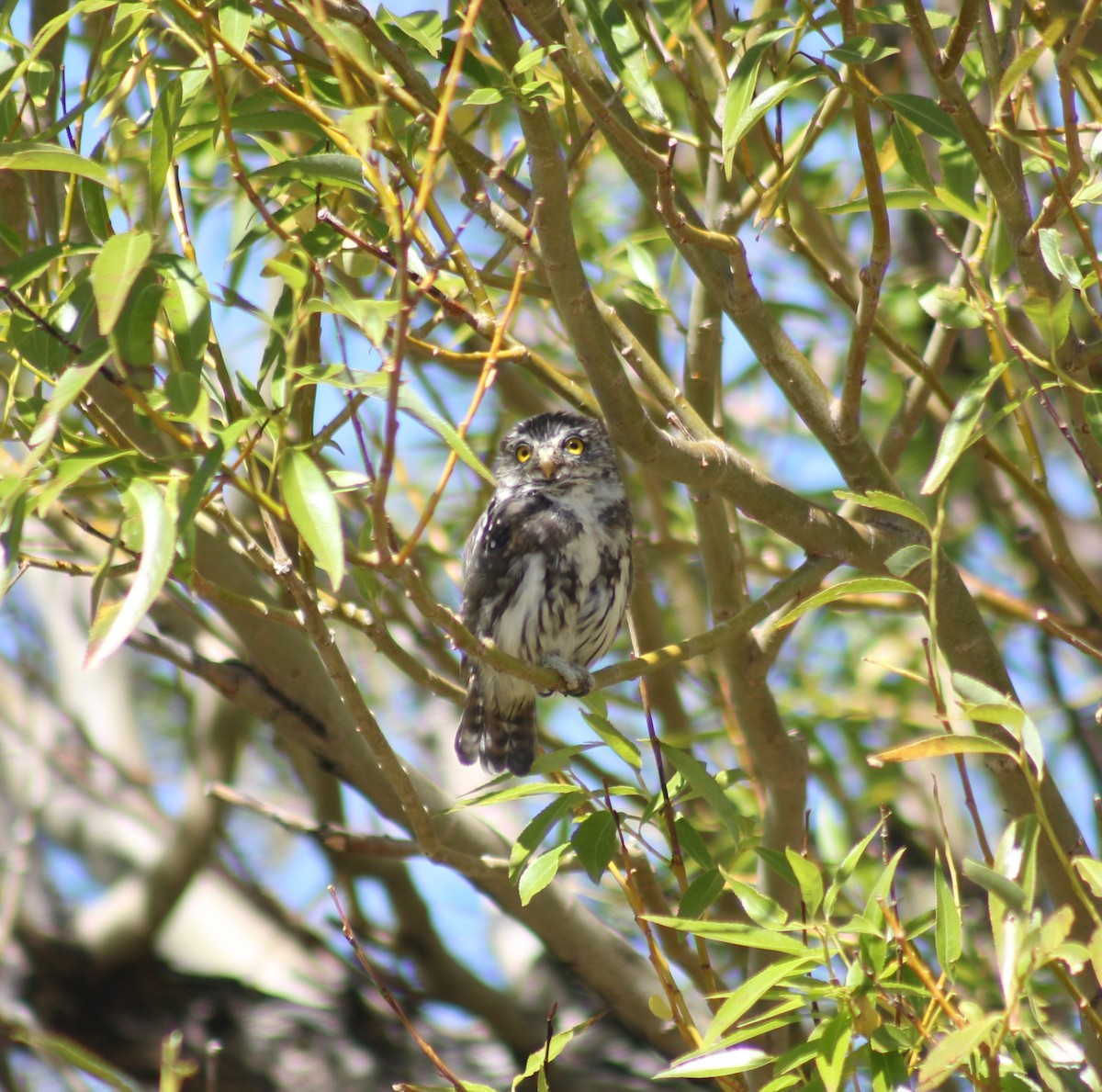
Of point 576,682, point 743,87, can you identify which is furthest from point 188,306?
point 576,682

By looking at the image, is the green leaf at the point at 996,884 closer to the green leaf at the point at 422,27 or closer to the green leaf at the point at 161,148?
the green leaf at the point at 161,148

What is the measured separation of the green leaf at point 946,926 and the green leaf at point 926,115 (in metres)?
1.37

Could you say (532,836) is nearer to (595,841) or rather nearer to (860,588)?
(595,841)

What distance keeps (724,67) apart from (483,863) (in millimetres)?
2010

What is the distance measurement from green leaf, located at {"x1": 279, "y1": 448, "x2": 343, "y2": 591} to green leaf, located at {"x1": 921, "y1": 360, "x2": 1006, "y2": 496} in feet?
3.92

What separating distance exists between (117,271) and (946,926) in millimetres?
1672

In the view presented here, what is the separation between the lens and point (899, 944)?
2314 millimetres

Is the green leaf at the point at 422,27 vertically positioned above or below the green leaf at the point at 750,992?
above

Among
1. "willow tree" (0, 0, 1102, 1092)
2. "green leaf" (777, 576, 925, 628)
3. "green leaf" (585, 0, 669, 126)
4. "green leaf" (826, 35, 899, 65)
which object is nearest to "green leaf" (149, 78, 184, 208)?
"willow tree" (0, 0, 1102, 1092)

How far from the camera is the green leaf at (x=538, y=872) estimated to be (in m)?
2.66

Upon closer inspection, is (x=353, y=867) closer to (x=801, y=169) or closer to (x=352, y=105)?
(x=801, y=169)

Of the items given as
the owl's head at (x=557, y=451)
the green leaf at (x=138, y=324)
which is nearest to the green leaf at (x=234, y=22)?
the green leaf at (x=138, y=324)

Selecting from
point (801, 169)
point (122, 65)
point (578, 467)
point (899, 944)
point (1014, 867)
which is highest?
point (801, 169)

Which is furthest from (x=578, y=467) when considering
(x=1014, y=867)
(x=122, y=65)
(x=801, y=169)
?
(x=1014, y=867)
